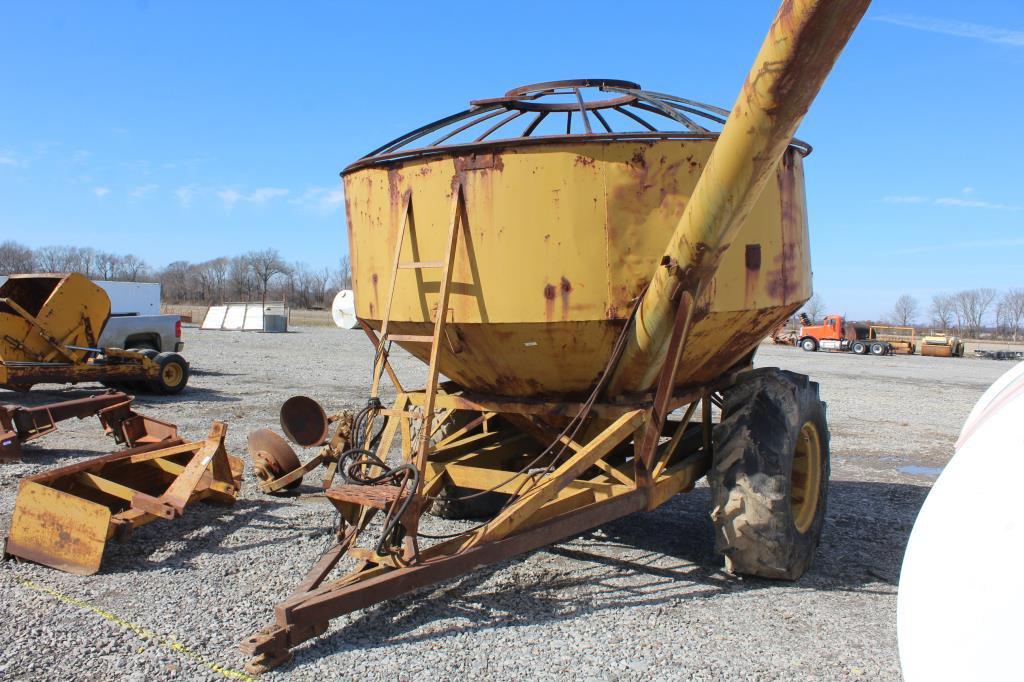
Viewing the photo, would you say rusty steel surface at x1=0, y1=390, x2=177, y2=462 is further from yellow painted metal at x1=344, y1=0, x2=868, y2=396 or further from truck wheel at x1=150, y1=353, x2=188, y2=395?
truck wheel at x1=150, y1=353, x2=188, y2=395

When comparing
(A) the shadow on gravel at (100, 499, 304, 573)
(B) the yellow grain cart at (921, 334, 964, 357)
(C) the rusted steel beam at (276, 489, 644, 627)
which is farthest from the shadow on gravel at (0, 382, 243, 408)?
(B) the yellow grain cart at (921, 334, 964, 357)

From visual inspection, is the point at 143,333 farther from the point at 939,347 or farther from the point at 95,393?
the point at 939,347

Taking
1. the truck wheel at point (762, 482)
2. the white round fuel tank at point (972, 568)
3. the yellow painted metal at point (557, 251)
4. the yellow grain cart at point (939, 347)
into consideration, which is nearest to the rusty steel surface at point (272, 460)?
the yellow painted metal at point (557, 251)

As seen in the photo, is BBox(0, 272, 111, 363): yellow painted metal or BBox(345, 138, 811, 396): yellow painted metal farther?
BBox(0, 272, 111, 363): yellow painted metal

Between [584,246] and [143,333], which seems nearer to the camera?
[584,246]

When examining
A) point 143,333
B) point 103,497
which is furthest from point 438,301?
point 143,333

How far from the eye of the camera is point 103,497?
5.32 metres

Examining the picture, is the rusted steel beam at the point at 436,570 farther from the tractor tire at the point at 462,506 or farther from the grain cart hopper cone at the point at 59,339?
the grain cart hopper cone at the point at 59,339

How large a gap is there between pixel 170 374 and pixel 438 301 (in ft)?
31.7

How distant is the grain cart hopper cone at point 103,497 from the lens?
14.4 feet

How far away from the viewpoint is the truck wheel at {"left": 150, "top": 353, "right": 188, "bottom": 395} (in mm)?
12367

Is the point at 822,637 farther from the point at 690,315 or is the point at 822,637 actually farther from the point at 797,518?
the point at 690,315

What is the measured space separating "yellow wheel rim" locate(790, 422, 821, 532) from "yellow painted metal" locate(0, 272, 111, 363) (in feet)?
33.1

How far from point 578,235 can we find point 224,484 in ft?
10.4
